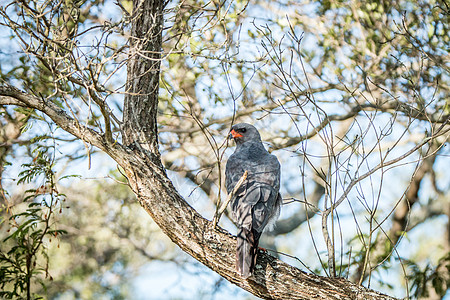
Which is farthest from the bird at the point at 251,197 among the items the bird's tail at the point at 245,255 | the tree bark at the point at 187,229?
the tree bark at the point at 187,229

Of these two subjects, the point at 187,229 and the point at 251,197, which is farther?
the point at 251,197

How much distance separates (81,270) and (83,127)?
7.35 m

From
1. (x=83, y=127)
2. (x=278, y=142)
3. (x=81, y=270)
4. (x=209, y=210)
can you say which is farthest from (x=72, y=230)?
(x=83, y=127)

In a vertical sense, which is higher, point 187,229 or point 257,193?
point 257,193

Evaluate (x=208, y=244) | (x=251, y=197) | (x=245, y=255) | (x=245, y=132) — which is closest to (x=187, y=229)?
(x=208, y=244)

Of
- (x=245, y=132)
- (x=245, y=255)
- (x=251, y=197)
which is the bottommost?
(x=245, y=255)

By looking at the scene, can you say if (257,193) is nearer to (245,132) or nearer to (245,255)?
(245,255)

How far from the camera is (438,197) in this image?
8.22m

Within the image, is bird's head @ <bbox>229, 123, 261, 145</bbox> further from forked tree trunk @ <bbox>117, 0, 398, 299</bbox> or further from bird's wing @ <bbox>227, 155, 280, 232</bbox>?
forked tree trunk @ <bbox>117, 0, 398, 299</bbox>

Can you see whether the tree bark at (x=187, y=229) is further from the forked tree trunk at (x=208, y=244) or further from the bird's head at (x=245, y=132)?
the bird's head at (x=245, y=132)

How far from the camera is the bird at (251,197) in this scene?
11.1 feet

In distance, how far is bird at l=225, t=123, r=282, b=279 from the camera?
3.37m

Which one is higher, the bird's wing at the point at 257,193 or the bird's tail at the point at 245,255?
the bird's wing at the point at 257,193

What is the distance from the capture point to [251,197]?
4000 millimetres
